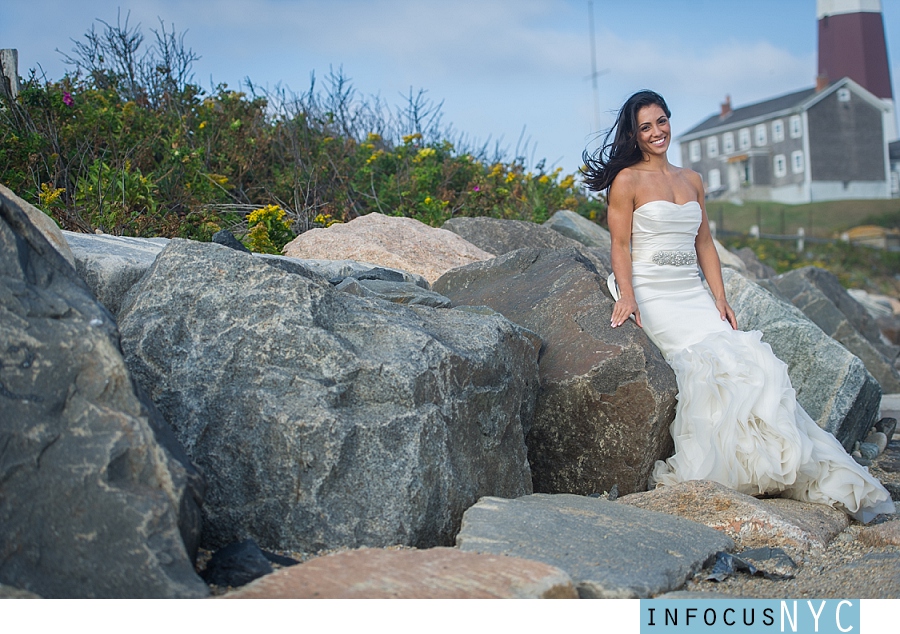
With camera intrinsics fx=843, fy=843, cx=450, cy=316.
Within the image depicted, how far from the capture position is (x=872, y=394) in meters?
5.66

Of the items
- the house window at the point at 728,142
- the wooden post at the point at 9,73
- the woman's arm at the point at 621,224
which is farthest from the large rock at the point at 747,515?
the house window at the point at 728,142

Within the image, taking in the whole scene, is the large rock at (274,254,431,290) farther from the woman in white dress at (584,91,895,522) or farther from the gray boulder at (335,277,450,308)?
the woman in white dress at (584,91,895,522)

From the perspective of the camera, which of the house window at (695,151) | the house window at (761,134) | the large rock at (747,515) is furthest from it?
the house window at (695,151)

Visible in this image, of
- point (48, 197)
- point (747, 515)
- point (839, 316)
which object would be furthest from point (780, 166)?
point (747, 515)

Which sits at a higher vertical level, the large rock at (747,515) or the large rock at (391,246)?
the large rock at (391,246)

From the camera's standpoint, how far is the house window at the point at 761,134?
5019 cm


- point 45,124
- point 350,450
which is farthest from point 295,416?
point 45,124

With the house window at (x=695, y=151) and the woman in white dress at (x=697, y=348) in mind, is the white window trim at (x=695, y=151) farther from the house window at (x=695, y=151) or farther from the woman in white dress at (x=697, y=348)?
the woman in white dress at (x=697, y=348)

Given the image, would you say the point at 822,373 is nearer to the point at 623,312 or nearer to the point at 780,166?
the point at 623,312

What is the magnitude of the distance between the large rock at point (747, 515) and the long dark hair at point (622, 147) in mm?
2065

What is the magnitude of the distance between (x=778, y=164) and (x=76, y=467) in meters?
52.3

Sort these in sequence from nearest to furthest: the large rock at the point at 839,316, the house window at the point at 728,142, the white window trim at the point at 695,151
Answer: the large rock at the point at 839,316 < the house window at the point at 728,142 < the white window trim at the point at 695,151

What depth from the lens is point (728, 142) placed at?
173ft

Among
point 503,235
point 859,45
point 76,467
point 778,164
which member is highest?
A: point 859,45
